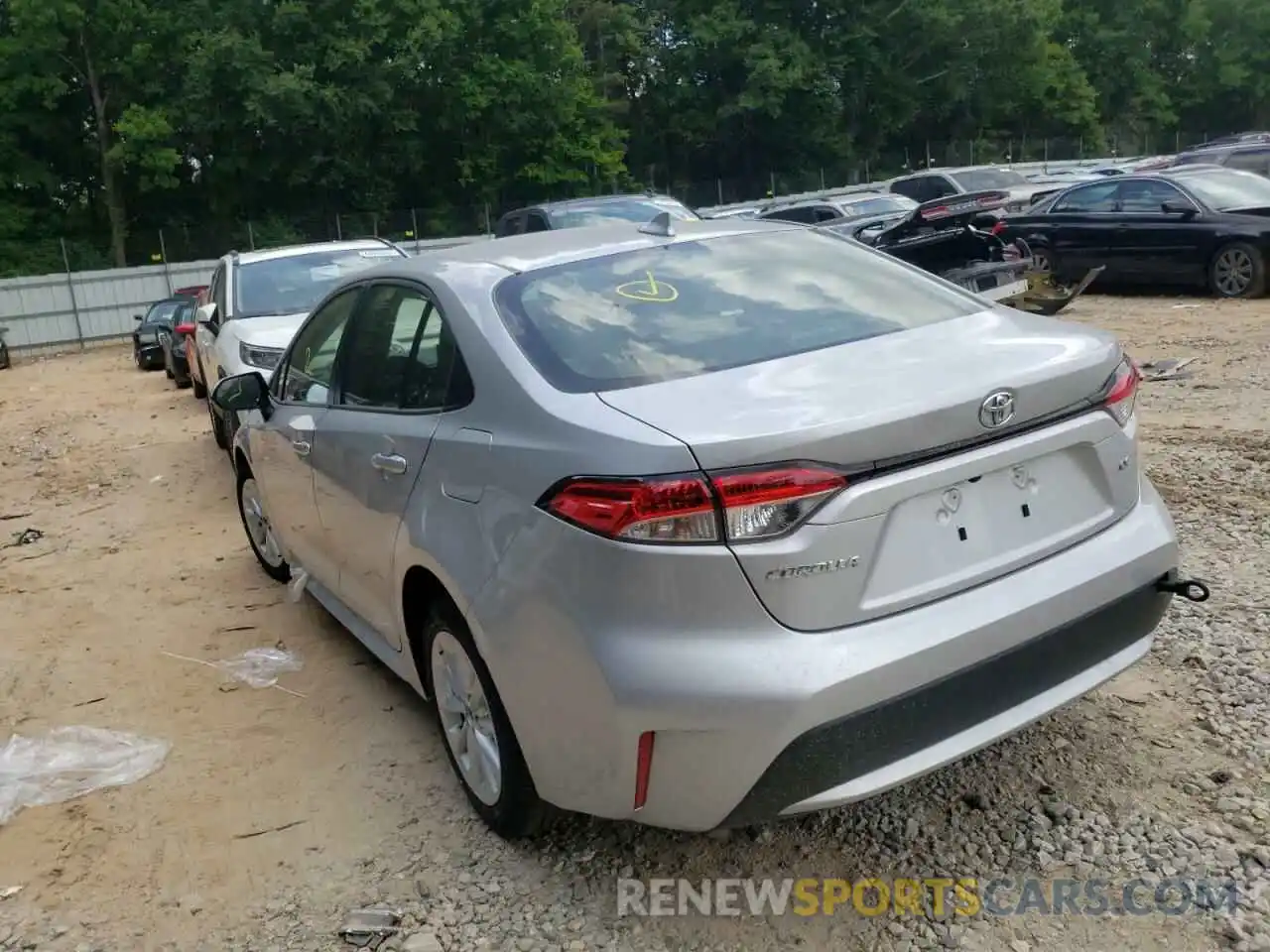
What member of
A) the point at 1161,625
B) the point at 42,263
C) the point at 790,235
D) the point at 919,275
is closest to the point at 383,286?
the point at 790,235

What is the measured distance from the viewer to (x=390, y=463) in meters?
3.58

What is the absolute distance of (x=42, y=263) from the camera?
35.7m

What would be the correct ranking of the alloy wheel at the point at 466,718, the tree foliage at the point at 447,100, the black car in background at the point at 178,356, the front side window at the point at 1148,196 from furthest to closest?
the tree foliage at the point at 447,100 < the black car in background at the point at 178,356 < the front side window at the point at 1148,196 < the alloy wheel at the point at 466,718

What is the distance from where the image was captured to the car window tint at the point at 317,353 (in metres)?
4.42

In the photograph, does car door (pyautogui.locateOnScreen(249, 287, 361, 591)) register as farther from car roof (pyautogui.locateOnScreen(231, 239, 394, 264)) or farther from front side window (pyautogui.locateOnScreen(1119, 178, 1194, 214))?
front side window (pyautogui.locateOnScreen(1119, 178, 1194, 214))

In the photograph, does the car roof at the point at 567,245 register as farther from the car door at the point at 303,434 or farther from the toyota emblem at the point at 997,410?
the toyota emblem at the point at 997,410

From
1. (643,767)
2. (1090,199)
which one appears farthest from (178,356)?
(643,767)

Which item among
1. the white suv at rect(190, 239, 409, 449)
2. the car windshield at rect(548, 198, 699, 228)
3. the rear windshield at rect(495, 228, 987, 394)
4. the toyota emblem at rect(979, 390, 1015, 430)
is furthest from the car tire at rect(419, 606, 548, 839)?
the car windshield at rect(548, 198, 699, 228)

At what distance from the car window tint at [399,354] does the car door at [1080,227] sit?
11864 millimetres

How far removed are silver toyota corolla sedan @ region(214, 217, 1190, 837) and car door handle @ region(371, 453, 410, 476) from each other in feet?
0.06

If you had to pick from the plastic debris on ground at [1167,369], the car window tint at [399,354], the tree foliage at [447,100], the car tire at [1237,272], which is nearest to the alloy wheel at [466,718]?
the car window tint at [399,354]

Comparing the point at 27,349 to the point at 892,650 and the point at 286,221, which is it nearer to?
the point at 286,221

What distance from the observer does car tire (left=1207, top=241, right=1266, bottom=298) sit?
12242mm

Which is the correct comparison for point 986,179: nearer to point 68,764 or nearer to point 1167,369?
point 1167,369
